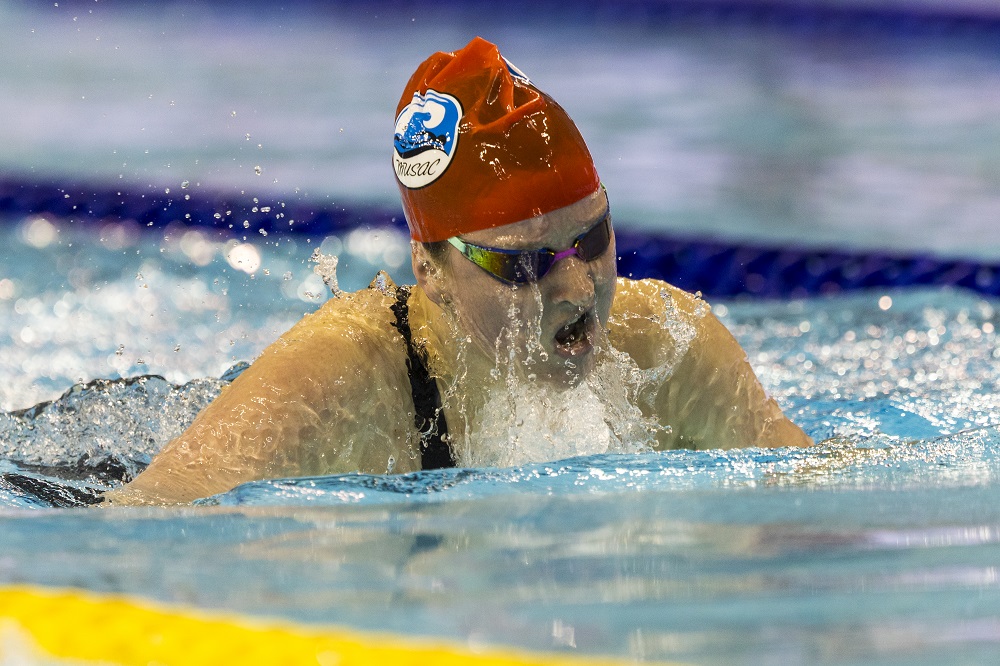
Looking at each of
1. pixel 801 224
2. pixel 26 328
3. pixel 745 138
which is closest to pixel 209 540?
pixel 26 328

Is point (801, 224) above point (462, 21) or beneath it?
beneath

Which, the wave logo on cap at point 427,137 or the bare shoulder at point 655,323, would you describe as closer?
the wave logo on cap at point 427,137

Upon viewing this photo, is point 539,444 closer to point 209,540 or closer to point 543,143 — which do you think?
point 543,143

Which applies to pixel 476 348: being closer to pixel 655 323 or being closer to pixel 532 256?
pixel 532 256

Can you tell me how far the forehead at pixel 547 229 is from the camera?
1.93 meters

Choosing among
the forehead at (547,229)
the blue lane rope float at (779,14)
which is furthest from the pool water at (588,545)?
the blue lane rope float at (779,14)

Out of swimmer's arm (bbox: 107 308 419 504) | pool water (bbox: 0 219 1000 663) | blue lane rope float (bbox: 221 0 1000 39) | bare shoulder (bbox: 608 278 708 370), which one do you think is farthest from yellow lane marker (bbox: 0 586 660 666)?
blue lane rope float (bbox: 221 0 1000 39)

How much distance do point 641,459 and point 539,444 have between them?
Result: 0.23 m

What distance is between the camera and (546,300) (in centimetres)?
190

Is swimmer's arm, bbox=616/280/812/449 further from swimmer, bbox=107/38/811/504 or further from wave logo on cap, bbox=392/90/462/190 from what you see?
wave logo on cap, bbox=392/90/462/190

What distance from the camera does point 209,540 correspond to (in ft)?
4.85

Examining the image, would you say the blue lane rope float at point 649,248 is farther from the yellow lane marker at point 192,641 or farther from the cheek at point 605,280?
the yellow lane marker at point 192,641

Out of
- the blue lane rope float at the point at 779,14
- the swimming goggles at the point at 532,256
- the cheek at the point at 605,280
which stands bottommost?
the cheek at the point at 605,280

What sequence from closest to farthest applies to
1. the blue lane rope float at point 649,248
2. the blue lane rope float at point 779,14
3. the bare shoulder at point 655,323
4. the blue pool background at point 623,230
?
1. the blue pool background at point 623,230
2. the bare shoulder at point 655,323
3. the blue lane rope float at point 649,248
4. the blue lane rope float at point 779,14
